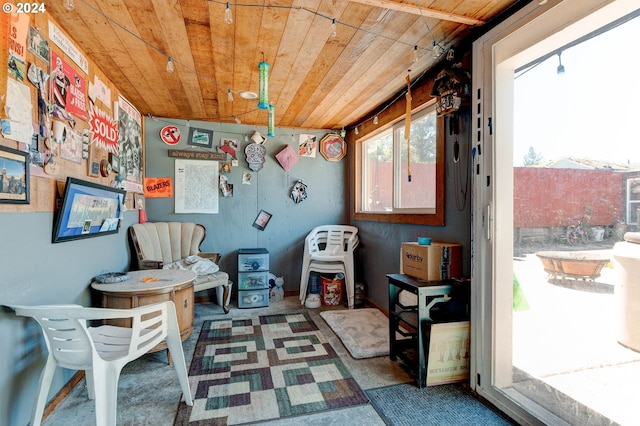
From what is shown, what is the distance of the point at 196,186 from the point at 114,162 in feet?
3.88

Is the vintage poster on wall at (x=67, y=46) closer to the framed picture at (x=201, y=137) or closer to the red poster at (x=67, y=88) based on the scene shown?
the red poster at (x=67, y=88)

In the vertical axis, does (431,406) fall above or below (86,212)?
below

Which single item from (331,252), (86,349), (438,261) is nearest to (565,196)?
(438,261)

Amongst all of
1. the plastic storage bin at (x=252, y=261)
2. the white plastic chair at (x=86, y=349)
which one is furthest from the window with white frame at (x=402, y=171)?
the white plastic chair at (x=86, y=349)

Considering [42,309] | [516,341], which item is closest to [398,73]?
[516,341]

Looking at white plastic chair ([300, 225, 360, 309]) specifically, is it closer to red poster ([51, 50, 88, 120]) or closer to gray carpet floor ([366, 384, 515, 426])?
gray carpet floor ([366, 384, 515, 426])

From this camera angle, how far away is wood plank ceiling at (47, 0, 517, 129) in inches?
67.0

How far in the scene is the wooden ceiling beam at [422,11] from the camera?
1.61 meters

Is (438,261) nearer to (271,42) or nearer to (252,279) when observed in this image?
(271,42)

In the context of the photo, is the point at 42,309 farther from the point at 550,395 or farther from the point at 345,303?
A: the point at 345,303

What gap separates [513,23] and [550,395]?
208 cm

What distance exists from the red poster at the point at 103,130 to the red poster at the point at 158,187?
913mm

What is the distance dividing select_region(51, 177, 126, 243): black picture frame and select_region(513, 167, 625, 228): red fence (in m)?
2.70

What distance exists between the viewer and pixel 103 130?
248 cm
